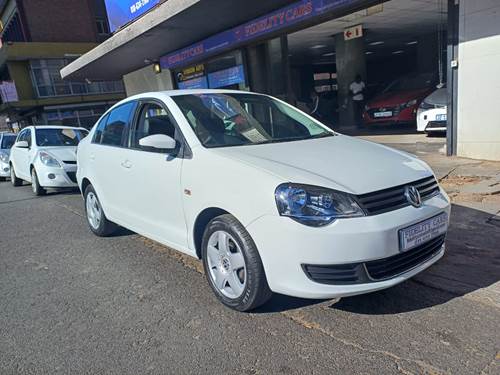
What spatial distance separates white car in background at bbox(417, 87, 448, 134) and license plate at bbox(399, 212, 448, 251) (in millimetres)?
6545

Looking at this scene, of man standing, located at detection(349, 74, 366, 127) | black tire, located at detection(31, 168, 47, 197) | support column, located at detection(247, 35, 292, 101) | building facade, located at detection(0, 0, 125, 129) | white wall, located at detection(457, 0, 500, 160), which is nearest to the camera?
white wall, located at detection(457, 0, 500, 160)

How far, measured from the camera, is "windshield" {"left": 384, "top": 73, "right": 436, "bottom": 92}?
442 inches

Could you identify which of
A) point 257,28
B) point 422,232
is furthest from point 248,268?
point 257,28

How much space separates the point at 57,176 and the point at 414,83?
10181 mm

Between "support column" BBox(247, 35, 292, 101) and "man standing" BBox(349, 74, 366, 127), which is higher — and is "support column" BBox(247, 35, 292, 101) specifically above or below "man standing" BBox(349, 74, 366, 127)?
above

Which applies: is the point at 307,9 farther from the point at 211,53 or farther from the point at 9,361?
the point at 9,361

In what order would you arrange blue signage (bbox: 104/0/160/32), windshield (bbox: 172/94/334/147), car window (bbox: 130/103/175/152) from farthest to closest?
blue signage (bbox: 104/0/160/32), car window (bbox: 130/103/175/152), windshield (bbox: 172/94/334/147)

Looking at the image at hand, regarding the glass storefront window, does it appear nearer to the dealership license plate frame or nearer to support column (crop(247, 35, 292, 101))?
support column (crop(247, 35, 292, 101))

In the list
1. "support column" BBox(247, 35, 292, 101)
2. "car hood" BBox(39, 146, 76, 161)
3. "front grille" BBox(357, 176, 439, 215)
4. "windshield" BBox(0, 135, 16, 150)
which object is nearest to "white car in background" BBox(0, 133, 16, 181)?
"windshield" BBox(0, 135, 16, 150)

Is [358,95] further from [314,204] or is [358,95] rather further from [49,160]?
[314,204]

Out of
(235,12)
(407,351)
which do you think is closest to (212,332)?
(407,351)

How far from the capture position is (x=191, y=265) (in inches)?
148

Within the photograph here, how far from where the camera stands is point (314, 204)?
2.36 metres

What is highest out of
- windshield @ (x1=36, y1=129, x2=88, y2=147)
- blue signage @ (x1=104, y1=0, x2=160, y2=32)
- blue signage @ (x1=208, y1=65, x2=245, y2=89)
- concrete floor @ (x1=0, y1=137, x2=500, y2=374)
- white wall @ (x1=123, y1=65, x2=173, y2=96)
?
blue signage @ (x1=104, y1=0, x2=160, y2=32)
